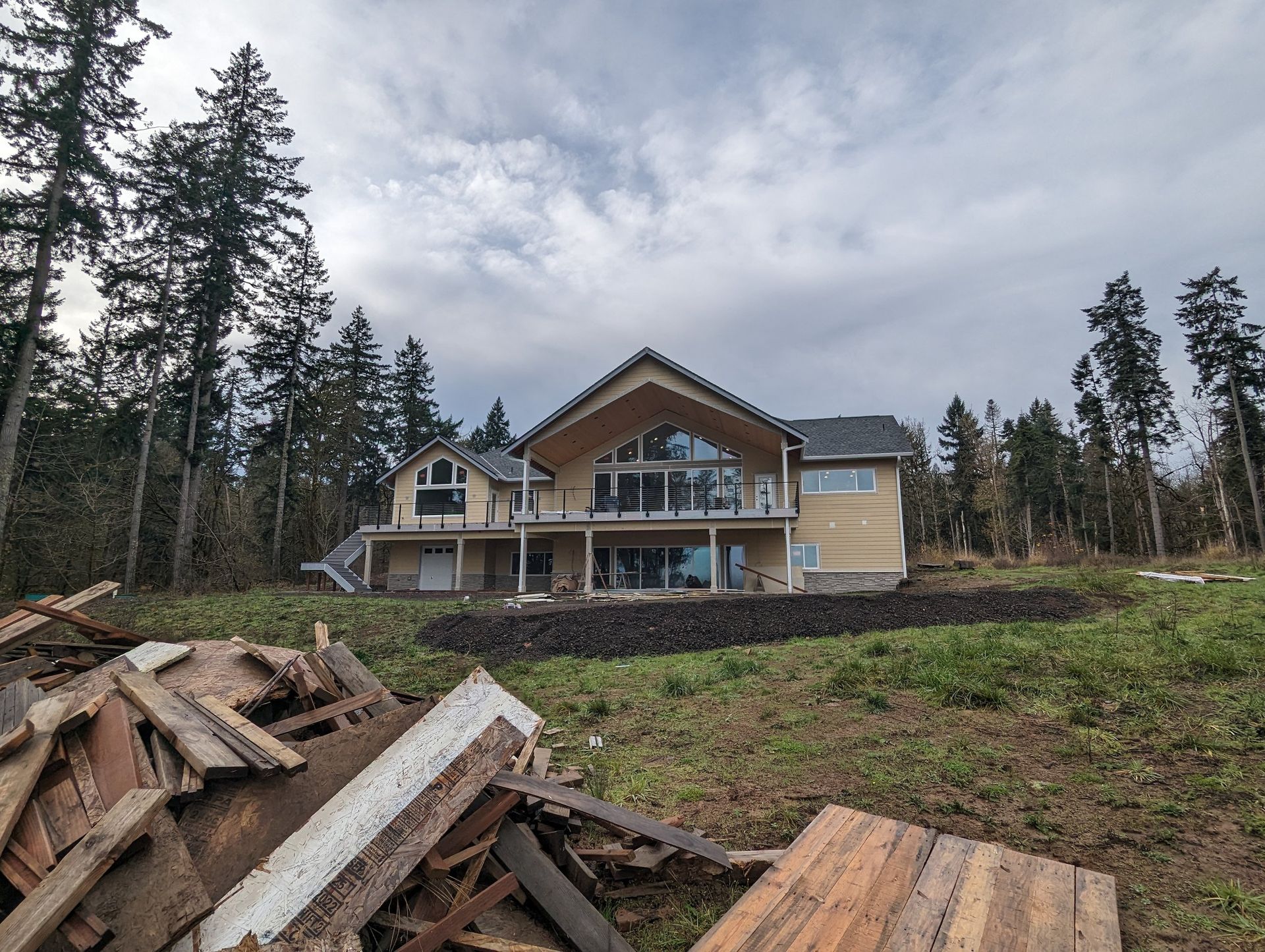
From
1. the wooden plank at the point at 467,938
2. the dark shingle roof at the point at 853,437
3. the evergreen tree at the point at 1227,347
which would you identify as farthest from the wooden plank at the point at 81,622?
the evergreen tree at the point at 1227,347

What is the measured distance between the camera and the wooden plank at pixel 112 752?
2275 mm

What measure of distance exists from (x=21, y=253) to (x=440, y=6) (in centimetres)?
1436

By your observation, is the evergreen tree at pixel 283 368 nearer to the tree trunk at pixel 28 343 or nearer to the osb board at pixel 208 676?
the tree trunk at pixel 28 343

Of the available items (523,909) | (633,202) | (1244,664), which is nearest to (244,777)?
(523,909)

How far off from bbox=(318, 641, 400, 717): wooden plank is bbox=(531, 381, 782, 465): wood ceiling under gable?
15.9 m

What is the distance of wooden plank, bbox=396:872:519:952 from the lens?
1.98 metres


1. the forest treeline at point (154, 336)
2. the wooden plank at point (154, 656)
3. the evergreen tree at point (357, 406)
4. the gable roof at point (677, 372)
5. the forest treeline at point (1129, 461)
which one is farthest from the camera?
the evergreen tree at point (357, 406)

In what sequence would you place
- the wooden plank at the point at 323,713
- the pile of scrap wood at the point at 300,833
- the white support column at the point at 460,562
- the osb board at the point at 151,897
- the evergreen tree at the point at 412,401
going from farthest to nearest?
the evergreen tree at the point at 412,401 < the white support column at the point at 460,562 < the wooden plank at the point at 323,713 < the pile of scrap wood at the point at 300,833 < the osb board at the point at 151,897

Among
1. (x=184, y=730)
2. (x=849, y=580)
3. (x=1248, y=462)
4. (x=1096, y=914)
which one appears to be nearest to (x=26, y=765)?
(x=184, y=730)

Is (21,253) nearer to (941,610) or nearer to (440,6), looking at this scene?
(440,6)

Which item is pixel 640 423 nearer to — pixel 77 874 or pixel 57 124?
pixel 57 124

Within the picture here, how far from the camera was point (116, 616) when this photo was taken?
1274 cm

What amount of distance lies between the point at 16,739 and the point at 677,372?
58.7 feet

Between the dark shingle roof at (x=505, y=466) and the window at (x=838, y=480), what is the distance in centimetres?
1019
